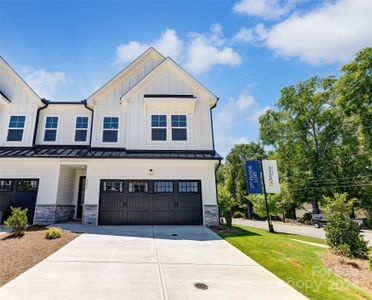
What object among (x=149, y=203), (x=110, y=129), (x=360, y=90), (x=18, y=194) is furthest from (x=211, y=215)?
(x=360, y=90)

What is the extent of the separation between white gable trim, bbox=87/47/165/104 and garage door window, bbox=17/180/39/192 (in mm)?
6087

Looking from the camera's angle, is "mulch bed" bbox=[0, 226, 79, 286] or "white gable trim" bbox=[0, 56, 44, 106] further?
"white gable trim" bbox=[0, 56, 44, 106]

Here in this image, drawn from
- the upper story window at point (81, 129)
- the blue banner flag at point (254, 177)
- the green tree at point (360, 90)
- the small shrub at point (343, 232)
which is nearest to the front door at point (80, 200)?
the upper story window at point (81, 129)

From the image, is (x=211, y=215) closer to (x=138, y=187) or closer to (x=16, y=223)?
(x=138, y=187)

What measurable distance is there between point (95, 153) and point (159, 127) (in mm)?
4292

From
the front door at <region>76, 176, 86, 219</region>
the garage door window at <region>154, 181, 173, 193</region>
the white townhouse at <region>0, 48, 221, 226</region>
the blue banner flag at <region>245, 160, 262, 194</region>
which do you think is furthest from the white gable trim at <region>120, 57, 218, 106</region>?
the front door at <region>76, 176, 86, 219</region>

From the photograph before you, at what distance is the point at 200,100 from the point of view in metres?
14.7

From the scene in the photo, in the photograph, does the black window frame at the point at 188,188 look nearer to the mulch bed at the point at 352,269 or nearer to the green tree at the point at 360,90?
the mulch bed at the point at 352,269

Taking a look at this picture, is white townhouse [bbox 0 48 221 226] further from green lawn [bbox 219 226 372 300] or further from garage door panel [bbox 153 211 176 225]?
green lawn [bbox 219 226 372 300]

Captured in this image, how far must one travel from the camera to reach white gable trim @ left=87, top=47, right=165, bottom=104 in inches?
571

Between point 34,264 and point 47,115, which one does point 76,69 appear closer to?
point 47,115

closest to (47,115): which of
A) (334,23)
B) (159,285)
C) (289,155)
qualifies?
(159,285)

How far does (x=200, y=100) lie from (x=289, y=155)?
76.5 ft

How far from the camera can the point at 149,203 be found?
12234 millimetres
